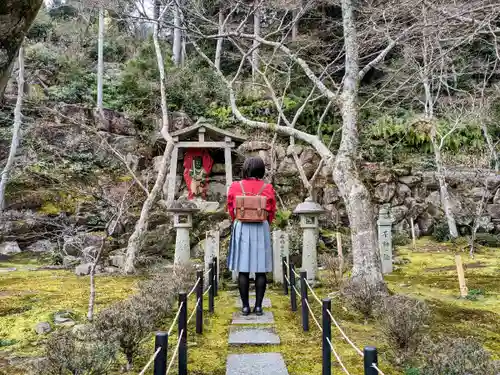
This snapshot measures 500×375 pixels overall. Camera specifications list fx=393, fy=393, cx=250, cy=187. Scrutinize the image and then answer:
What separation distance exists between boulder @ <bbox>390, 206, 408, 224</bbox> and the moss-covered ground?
5.36m

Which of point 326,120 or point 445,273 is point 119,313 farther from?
point 326,120

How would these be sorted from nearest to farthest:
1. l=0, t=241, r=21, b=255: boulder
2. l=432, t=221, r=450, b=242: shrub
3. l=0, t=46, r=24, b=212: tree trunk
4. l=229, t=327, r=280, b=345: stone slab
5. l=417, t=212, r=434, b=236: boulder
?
l=229, t=327, r=280, b=345: stone slab, l=0, t=46, r=24, b=212: tree trunk, l=0, t=241, r=21, b=255: boulder, l=432, t=221, r=450, b=242: shrub, l=417, t=212, r=434, b=236: boulder

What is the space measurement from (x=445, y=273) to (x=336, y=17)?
1260cm

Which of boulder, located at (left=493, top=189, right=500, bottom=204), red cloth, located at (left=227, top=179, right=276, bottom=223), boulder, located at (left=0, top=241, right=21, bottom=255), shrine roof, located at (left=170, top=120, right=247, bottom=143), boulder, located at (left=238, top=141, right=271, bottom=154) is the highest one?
boulder, located at (left=238, top=141, right=271, bottom=154)

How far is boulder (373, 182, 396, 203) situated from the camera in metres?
14.1

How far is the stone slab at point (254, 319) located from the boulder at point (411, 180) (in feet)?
38.4

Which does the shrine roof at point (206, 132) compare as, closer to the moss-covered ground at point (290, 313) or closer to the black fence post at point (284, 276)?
the moss-covered ground at point (290, 313)

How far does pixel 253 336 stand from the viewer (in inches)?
146

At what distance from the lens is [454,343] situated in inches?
98.4

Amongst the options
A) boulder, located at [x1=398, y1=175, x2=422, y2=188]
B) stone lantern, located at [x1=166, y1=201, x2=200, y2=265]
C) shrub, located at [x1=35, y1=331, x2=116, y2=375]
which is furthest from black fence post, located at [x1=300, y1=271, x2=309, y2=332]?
boulder, located at [x1=398, y1=175, x2=422, y2=188]

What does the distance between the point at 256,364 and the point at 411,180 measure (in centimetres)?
1321

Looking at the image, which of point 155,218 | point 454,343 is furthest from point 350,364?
point 155,218

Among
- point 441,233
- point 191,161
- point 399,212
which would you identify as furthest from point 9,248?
point 441,233

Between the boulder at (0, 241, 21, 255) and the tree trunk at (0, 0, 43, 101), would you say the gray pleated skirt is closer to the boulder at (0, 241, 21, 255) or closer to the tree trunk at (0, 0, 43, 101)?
the tree trunk at (0, 0, 43, 101)
